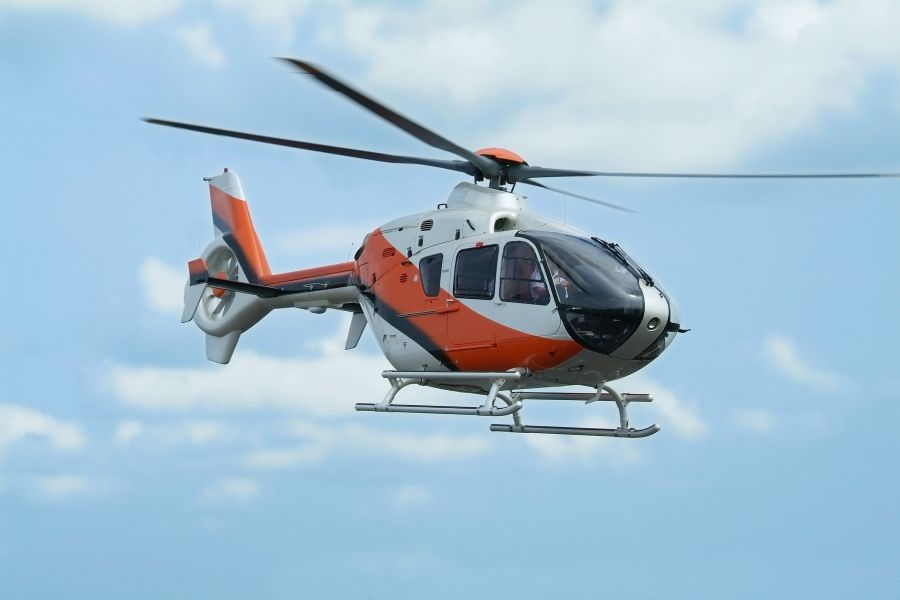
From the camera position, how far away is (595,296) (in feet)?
48.0

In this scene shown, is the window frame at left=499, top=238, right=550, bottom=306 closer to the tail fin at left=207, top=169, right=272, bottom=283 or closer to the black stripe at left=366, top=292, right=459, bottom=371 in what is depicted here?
the black stripe at left=366, top=292, right=459, bottom=371

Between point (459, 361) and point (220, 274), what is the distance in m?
7.40

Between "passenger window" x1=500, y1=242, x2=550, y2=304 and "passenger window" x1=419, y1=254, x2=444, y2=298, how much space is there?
1.19 m

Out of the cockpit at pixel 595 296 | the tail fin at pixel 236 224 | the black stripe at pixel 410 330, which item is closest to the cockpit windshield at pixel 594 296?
the cockpit at pixel 595 296

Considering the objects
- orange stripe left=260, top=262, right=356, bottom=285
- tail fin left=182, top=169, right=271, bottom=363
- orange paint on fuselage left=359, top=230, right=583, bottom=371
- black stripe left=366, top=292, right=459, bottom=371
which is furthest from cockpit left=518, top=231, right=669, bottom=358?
tail fin left=182, top=169, right=271, bottom=363

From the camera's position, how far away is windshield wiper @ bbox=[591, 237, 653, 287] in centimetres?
1523

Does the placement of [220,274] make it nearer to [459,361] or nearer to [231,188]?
[231,188]

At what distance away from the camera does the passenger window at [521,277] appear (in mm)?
14969

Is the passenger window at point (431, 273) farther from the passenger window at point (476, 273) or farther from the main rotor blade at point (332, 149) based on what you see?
the main rotor blade at point (332, 149)

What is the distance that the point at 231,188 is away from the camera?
2247cm

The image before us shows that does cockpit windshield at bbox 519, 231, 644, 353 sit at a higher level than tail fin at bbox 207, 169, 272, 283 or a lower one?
lower

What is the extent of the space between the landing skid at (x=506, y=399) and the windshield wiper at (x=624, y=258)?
172 cm

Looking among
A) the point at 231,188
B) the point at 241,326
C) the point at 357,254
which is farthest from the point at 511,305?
the point at 231,188

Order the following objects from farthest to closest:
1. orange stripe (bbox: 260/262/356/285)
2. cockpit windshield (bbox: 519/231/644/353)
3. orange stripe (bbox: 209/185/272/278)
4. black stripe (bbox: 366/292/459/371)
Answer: orange stripe (bbox: 209/185/272/278)
orange stripe (bbox: 260/262/356/285)
black stripe (bbox: 366/292/459/371)
cockpit windshield (bbox: 519/231/644/353)
